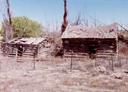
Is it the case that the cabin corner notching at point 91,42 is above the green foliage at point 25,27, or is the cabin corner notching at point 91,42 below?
below

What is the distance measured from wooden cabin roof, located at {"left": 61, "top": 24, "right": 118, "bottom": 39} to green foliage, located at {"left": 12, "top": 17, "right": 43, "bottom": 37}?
77.4 feet

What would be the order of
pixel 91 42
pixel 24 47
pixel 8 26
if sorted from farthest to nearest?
pixel 8 26 → pixel 24 47 → pixel 91 42

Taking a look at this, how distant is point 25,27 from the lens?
190 ft

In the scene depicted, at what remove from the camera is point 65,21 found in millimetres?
38094

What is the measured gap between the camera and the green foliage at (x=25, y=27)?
55.8 m

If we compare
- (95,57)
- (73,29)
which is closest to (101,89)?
(95,57)

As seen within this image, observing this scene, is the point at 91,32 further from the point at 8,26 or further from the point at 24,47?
the point at 8,26

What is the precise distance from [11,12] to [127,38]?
1810cm

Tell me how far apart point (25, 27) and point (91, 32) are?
91.3ft

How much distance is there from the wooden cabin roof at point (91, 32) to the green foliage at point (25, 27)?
929 inches

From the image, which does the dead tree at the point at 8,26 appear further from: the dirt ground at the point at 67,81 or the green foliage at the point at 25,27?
the dirt ground at the point at 67,81

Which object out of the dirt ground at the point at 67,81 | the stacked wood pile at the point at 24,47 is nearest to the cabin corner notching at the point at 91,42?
the stacked wood pile at the point at 24,47

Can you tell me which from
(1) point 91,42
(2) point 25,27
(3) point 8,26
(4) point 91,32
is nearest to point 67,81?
(1) point 91,42

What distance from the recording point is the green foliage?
55844 mm
